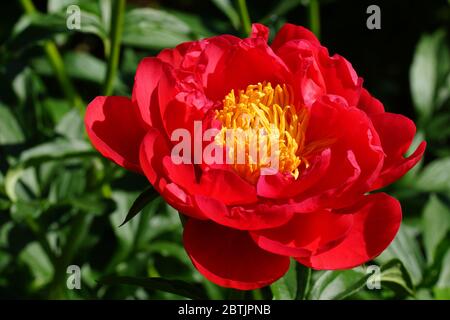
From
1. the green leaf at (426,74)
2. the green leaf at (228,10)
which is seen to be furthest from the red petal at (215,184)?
the green leaf at (426,74)

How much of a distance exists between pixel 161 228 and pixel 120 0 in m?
0.51

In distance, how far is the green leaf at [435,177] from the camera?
1790 mm

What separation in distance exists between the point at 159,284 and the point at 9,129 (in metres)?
0.67

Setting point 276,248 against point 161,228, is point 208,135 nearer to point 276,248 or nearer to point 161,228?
point 276,248

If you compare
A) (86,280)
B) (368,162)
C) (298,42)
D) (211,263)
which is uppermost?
(298,42)

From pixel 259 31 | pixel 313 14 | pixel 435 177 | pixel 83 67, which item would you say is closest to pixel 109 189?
pixel 83 67

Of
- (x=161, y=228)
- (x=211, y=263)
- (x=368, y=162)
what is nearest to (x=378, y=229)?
(x=368, y=162)

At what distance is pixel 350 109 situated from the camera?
101 cm

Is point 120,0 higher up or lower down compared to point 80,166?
higher up

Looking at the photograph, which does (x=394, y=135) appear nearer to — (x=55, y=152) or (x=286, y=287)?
(x=286, y=287)

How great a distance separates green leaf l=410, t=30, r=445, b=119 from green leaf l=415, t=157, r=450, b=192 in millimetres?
134

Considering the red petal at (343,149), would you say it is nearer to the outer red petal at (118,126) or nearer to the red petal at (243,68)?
the red petal at (243,68)

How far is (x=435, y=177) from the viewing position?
182 centimetres

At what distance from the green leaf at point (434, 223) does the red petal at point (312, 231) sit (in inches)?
24.8
